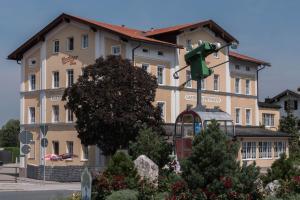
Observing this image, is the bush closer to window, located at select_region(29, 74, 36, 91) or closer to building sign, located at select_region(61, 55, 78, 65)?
building sign, located at select_region(61, 55, 78, 65)

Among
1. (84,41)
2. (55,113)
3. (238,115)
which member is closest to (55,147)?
(55,113)

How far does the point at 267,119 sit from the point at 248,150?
9.79m

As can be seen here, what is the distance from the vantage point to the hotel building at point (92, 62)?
143 ft

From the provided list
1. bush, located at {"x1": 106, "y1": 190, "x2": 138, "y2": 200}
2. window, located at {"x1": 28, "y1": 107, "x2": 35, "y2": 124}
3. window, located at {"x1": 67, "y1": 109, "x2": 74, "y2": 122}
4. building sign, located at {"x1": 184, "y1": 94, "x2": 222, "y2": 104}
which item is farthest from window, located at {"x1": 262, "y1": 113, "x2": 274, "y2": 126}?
bush, located at {"x1": 106, "y1": 190, "x2": 138, "y2": 200}

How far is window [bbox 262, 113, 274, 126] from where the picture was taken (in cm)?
5797

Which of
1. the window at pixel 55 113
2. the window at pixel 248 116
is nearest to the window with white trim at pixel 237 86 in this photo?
the window at pixel 248 116

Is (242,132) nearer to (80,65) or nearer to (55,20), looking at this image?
(80,65)

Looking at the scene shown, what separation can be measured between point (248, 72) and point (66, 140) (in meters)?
18.7

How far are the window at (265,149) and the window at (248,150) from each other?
1047 millimetres

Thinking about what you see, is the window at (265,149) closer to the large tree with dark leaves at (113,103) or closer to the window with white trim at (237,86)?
the window with white trim at (237,86)

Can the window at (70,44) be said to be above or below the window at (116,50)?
above

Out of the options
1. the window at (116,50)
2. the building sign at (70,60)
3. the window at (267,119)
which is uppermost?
the window at (116,50)

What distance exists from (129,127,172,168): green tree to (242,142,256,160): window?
2953 centimetres

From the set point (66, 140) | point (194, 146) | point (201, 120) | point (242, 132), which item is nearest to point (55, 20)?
point (66, 140)
